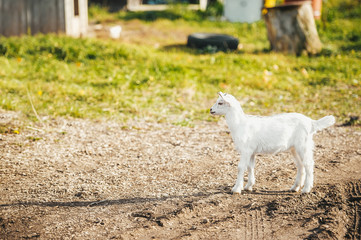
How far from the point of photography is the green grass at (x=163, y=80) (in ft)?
23.0

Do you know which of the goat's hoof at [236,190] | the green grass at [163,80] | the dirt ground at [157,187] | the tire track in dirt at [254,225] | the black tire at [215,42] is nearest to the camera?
the tire track in dirt at [254,225]

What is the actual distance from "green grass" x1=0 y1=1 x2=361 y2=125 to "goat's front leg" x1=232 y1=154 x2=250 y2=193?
2548mm

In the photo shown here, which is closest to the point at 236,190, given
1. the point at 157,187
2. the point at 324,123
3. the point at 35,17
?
the point at 157,187

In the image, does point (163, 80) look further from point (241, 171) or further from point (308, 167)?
point (308, 167)

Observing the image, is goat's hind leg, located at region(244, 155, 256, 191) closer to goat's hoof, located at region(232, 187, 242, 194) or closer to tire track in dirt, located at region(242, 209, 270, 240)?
goat's hoof, located at region(232, 187, 242, 194)

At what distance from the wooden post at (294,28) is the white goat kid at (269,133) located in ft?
25.0

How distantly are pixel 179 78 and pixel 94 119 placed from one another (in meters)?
2.52

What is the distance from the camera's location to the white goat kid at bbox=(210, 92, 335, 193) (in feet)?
12.8

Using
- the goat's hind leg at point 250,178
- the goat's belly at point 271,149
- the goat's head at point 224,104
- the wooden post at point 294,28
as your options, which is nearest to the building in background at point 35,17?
the wooden post at point 294,28

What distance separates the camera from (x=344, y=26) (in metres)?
15.0

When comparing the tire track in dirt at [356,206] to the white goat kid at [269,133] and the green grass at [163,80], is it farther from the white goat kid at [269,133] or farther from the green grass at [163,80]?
the green grass at [163,80]

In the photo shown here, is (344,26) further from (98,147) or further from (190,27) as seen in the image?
(98,147)

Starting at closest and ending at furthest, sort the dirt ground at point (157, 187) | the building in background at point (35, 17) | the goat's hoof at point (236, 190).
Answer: the dirt ground at point (157, 187), the goat's hoof at point (236, 190), the building in background at point (35, 17)

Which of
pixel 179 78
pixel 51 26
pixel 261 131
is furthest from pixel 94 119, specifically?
pixel 51 26
